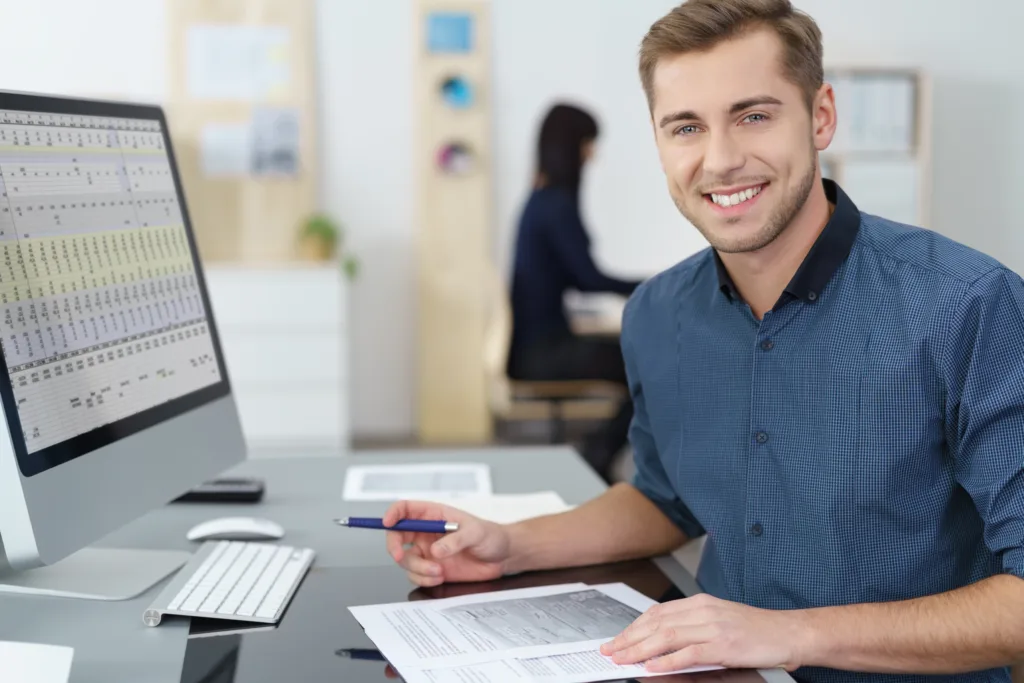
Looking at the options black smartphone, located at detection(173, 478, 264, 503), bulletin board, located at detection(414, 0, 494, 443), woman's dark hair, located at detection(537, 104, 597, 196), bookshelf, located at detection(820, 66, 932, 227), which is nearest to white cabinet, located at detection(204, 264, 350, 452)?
bulletin board, located at detection(414, 0, 494, 443)

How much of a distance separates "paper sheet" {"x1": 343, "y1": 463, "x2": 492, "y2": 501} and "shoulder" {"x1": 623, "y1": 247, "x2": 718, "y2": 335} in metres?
0.39

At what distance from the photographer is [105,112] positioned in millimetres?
1398

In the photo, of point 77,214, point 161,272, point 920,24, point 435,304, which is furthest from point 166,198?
point 920,24

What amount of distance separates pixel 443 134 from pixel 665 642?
5.01 metres

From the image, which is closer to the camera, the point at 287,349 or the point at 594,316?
the point at 594,316

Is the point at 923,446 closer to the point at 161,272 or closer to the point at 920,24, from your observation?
the point at 161,272

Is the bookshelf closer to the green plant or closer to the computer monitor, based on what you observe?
the green plant

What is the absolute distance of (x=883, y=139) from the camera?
576 centimetres

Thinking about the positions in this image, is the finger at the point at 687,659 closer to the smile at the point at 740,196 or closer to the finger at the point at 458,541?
the finger at the point at 458,541

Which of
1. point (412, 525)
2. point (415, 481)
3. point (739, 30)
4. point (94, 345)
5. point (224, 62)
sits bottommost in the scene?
point (415, 481)

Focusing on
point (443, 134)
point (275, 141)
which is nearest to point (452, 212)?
point (443, 134)

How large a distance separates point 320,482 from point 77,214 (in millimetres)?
703

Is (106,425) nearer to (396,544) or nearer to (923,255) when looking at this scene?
(396,544)

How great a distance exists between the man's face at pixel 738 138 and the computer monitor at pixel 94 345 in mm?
669
